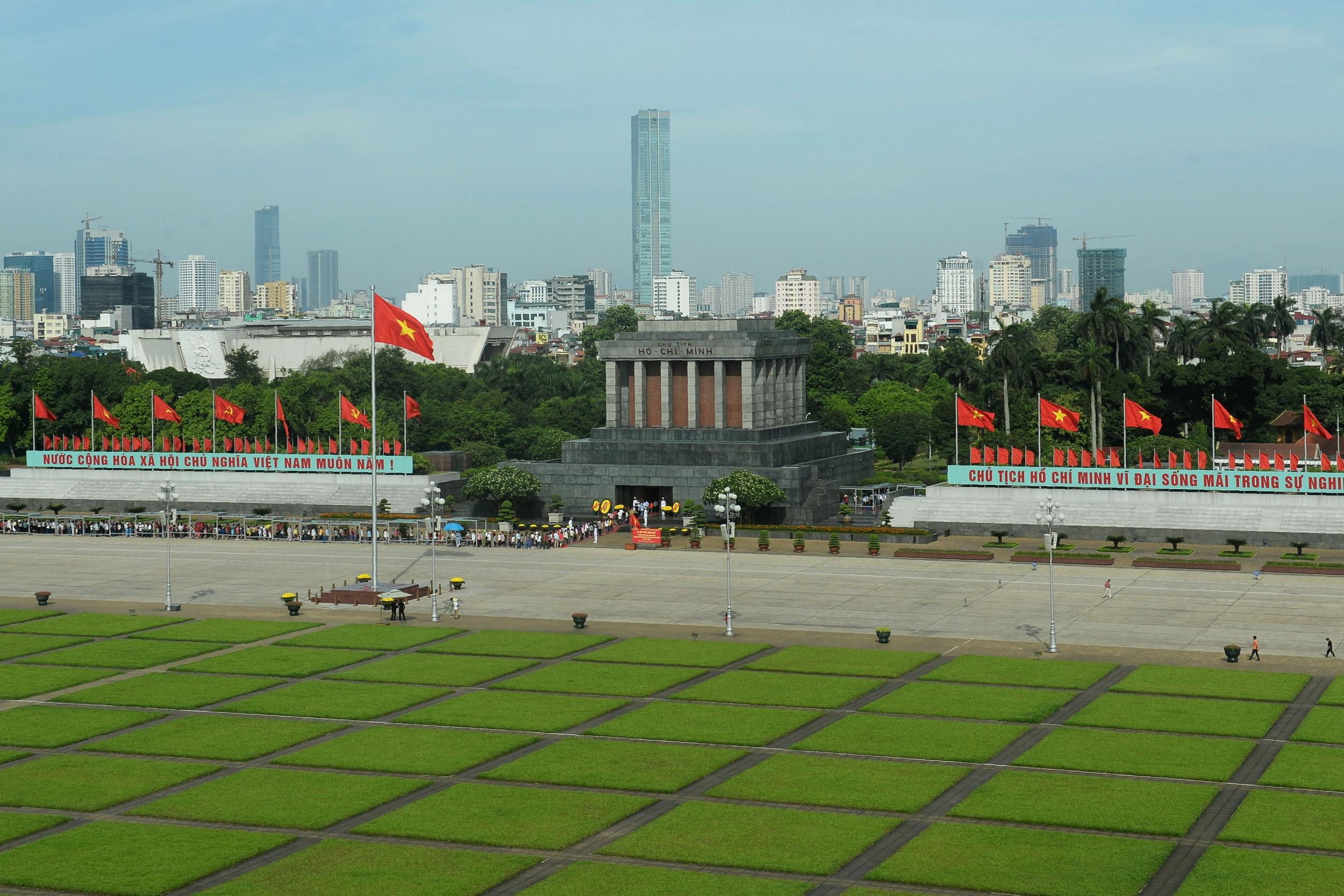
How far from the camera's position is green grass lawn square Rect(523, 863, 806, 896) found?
38812mm

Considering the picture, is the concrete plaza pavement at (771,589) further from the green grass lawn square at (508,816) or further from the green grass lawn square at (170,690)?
the green grass lawn square at (508,816)

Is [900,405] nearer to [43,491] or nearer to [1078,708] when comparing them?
[43,491]

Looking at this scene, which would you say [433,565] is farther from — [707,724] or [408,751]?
[408,751]

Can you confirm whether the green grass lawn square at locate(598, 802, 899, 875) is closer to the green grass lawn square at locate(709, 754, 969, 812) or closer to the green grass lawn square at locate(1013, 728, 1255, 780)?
the green grass lawn square at locate(709, 754, 969, 812)

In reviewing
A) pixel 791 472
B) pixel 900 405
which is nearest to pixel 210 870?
pixel 791 472

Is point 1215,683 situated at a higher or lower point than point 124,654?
lower

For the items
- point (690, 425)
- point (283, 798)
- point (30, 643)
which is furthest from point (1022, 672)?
point (690, 425)

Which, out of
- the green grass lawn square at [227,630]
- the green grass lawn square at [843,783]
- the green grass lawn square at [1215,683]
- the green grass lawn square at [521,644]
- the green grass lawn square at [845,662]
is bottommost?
the green grass lawn square at [843,783]

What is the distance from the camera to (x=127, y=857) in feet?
137

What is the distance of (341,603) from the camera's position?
8319 centimetres

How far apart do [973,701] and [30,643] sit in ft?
137

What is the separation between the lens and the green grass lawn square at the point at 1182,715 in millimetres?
53938

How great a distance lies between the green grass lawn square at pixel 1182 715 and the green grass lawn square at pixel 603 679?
15848 mm

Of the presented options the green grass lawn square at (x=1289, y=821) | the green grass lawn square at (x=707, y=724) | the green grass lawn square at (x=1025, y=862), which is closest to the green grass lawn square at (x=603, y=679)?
the green grass lawn square at (x=707, y=724)
